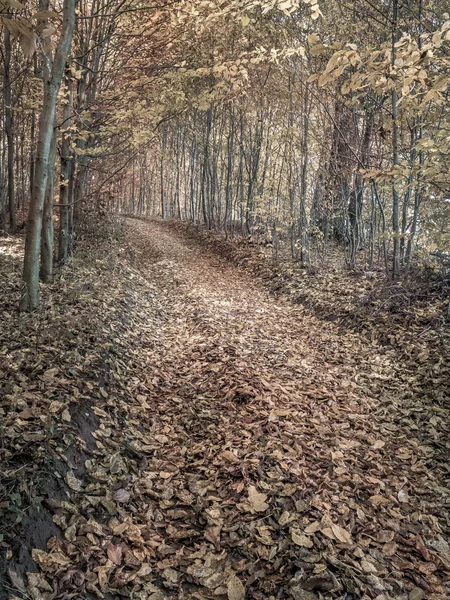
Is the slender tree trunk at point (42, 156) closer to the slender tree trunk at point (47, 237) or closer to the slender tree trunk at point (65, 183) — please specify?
the slender tree trunk at point (47, 237)

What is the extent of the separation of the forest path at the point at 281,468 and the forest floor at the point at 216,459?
15 mm

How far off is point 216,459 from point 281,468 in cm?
62

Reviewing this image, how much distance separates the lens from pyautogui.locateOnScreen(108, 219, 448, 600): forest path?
2533 mm

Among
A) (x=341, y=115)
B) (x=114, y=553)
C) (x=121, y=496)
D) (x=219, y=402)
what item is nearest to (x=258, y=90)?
(x=341, y=115)

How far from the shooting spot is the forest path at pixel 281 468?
2.53 m

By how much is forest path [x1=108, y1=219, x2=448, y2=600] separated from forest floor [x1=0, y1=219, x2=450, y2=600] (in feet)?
0.05

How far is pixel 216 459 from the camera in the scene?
355 cm

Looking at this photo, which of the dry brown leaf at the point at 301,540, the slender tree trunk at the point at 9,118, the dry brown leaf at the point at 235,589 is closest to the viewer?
the dry brown leaf at the point at 235,589

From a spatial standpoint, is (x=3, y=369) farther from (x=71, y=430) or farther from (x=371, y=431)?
(x=371, y=431)

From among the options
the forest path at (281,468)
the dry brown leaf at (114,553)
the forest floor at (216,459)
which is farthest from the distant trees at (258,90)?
the dry brown leaf at (114,553)

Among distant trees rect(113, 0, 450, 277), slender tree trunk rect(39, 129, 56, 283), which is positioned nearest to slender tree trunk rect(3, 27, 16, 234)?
slender tree trunk rect(39, 129, 56, 283)

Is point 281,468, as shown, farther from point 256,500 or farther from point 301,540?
point 301,540

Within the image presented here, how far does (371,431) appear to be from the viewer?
4.08 metres

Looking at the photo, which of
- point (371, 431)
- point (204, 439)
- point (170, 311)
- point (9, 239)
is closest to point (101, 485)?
point (204, 439)
